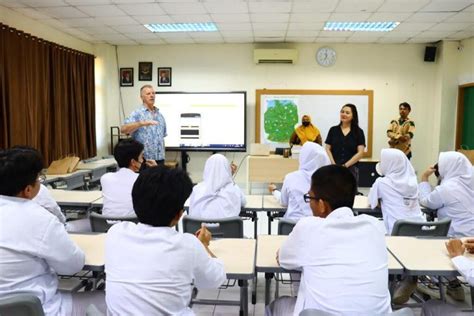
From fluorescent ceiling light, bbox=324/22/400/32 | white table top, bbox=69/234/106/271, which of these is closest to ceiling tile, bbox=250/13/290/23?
fluorescent ceiling light, bbox=324/22/400/32

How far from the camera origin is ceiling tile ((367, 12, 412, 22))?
5.39 m

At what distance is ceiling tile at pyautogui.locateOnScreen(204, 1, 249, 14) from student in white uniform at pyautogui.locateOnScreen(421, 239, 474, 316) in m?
4.01

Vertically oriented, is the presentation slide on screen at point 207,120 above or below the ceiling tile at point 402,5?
below

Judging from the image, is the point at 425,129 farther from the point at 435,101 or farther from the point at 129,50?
the point at 129,50

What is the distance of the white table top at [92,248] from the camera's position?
69.3 inches

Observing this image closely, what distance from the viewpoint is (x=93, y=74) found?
7.18 meters

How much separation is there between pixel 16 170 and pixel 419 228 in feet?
7.64

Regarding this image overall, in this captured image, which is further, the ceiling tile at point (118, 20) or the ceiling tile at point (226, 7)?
the ceiling tile at point (118, 20)

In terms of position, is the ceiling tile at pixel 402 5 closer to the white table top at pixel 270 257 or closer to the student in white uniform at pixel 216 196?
the student in white uniform at pixel 216 196

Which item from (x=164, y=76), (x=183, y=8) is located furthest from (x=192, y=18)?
(x=164, y=76)

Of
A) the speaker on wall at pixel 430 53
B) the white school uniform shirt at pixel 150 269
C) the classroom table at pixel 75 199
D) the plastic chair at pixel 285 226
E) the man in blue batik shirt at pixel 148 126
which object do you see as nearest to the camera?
the white school uniform shirt at pixel 150 269

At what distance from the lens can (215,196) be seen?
284 cm

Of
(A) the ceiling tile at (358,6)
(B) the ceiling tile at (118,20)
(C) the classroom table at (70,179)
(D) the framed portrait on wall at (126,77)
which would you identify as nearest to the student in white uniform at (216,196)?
(C) the classroom table at (70,179)

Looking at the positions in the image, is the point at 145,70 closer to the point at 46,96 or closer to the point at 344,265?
the point at 46,96
